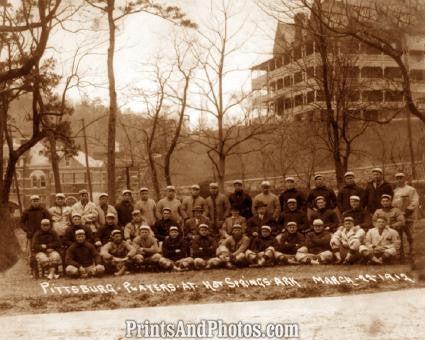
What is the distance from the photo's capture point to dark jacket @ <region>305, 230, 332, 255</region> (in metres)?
9.95

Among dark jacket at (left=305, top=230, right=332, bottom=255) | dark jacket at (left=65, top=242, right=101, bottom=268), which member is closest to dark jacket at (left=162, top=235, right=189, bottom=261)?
dark jacket at (left=65, top=242, right=101, bottom=268)

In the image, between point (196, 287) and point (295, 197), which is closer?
point (196, 287)

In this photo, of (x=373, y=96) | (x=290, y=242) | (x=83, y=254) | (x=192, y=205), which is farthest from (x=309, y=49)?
(x=83, y=254)

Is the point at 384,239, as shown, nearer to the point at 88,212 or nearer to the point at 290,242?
the point at 290,242

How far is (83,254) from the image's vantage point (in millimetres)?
9719

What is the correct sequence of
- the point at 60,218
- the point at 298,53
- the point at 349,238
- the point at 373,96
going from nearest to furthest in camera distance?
1. the point at 349,238
2. the point at 60,218
3. the point at 373,96
4. the point at 298,53

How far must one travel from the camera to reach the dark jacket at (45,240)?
9.92m

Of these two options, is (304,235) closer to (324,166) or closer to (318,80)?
(318,80)

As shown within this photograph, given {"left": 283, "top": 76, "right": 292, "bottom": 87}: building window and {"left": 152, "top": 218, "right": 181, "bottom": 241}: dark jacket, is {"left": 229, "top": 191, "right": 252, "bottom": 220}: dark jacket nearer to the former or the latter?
{"left": 152, "top": 218, "right": 181, "bottom": 241}: dark jacket

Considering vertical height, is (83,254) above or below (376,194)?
below

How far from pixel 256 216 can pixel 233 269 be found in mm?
1362

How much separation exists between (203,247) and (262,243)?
106 cm

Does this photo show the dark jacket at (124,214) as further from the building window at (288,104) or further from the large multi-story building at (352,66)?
the building window at (288,104)

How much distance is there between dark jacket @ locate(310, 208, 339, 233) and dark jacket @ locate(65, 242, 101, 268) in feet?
13.3
